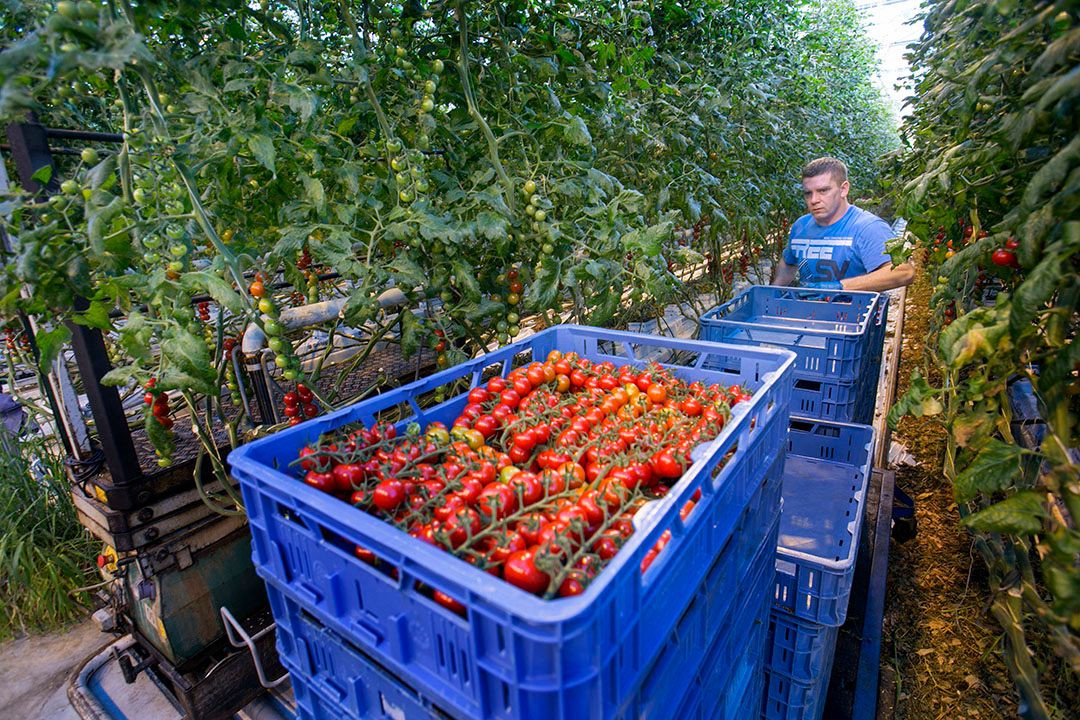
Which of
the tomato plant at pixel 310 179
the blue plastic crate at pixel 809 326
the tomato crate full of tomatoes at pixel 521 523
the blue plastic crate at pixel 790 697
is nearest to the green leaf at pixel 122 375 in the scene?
the tomato plant at pixel 310 179

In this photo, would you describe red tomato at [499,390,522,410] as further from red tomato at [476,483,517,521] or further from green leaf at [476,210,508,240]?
green leaf at [476,210,508,240]

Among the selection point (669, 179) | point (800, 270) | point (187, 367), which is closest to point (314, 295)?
point (187, 367)

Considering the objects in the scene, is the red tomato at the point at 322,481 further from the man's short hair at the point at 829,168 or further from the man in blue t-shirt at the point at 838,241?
the man's short hair at the point at 829,168

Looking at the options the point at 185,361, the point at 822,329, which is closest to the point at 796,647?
the point at 185,361

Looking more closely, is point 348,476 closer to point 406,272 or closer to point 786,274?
point 406,272

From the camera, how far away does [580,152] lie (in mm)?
2490

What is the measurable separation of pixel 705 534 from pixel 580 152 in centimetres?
194

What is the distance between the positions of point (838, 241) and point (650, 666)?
2866mm

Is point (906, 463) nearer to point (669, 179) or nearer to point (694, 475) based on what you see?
point (669, 179)

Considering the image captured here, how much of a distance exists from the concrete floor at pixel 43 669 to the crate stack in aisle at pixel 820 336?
101 inches

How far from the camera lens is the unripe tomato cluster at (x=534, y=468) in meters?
0.80

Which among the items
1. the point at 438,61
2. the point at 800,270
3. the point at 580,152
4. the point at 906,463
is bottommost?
the point at 906,463

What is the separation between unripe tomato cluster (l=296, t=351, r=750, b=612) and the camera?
80cm

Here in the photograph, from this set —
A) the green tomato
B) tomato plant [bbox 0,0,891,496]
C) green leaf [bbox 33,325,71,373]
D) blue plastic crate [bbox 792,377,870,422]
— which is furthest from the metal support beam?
blue plastic crate [bbox 792,377,870,422]
